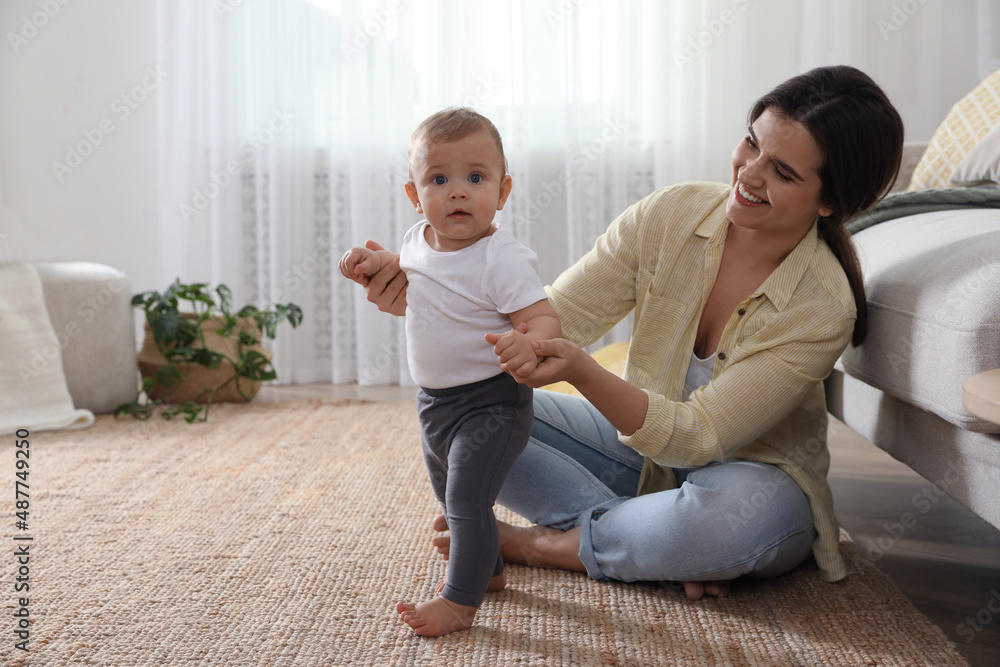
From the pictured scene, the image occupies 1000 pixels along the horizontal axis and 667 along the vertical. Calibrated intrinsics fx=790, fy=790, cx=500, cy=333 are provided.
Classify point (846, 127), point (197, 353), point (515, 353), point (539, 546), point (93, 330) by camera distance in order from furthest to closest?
point (197, 353)
point (93, 330)
point (539, 546)
point (846, 127)
point (515, 353)

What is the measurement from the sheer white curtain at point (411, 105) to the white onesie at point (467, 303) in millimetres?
1873

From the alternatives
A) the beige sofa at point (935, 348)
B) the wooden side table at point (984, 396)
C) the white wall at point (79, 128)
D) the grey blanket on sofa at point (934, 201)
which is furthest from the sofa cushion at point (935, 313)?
the white wall at point (79, 128)

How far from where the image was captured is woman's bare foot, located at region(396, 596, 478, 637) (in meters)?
0.90

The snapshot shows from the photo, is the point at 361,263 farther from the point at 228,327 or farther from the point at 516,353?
the point at 228,327

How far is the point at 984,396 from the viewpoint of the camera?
0.60 m

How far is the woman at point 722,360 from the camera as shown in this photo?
0.98 meters

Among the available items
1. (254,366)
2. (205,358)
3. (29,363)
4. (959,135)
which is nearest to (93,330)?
(29,363)

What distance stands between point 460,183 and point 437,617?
0.49 m

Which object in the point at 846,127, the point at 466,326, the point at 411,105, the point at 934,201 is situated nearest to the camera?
the point at 466,326

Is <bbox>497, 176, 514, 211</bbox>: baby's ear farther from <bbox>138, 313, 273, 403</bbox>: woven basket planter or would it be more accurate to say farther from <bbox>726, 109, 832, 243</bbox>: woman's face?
<bbox>138, 313, 273, 403</bbox>: woven basket planter

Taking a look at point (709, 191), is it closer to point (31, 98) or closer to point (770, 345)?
point (770, 345)

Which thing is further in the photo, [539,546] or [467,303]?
[539,546]

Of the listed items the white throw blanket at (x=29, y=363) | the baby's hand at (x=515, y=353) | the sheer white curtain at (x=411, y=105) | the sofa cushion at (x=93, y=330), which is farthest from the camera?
the sheer white curtain at (x=411, y=105)

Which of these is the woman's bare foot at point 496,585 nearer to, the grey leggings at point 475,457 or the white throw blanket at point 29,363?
the grey leggings at point 475,457
